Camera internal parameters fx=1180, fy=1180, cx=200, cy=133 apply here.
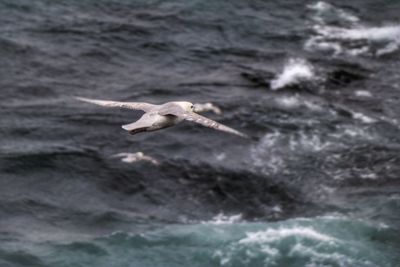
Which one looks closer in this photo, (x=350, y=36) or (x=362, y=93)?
(x=362, y=93)

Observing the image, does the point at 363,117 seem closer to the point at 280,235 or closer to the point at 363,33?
the point at 363,33

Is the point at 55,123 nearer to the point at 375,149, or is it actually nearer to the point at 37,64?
the point at 37,64

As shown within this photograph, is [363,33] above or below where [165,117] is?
below

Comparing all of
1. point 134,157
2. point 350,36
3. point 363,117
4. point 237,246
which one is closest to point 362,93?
point 363,117

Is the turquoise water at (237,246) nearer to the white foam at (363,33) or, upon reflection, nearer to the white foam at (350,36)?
the white foam at (350,36)

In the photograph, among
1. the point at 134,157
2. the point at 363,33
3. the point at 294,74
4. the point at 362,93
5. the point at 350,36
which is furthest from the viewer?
the point at 363,33

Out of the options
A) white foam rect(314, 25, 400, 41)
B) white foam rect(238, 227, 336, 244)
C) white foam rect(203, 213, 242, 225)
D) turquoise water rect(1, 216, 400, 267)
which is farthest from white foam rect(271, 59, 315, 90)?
white foam rect(238, 227, 336, 244)

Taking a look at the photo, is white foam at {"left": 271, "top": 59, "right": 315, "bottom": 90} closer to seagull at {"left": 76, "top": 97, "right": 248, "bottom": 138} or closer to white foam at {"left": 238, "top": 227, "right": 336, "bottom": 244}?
white foam at {"left": 238, "top": 227, "right": 336, "bottom": 244}

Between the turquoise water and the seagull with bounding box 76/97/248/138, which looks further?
the turquoise water
